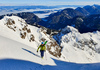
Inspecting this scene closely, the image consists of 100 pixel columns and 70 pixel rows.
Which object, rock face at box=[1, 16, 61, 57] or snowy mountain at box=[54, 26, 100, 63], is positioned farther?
snowy mountain at box=[54, 26, 100, 63]

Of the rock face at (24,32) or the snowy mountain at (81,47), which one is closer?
the rock face at (24,32)

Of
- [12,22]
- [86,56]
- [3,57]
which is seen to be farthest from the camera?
Answer: [86,56]

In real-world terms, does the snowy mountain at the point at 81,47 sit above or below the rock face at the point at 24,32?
below

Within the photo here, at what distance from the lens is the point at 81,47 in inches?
3829

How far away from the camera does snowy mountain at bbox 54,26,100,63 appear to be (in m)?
86.4

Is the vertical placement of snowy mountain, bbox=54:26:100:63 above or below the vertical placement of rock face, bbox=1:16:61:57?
→ below

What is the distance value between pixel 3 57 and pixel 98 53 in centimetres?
9854

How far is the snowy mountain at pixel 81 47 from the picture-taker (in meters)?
86.4

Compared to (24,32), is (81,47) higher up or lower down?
lower down

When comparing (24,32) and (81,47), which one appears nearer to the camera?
(24,32)

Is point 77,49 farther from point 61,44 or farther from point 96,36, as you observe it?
point 96,36

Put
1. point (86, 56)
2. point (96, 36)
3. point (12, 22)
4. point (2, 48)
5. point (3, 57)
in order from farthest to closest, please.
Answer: point (96, 36), point (86, 56), point (12, 22), point (2, 48), point (3, 57)

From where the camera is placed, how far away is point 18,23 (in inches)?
2227

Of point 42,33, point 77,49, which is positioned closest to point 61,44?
point 77,49
